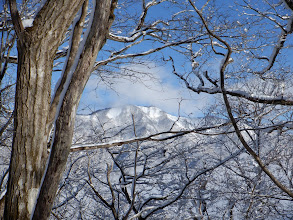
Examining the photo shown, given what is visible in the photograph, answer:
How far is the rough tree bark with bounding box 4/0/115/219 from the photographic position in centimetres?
181

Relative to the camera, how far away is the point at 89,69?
2041 mm

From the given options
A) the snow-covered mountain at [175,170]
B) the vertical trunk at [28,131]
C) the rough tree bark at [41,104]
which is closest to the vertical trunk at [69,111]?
the rough tree bark at [41,104]

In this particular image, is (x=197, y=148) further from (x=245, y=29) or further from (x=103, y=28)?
(x=103, y=28)

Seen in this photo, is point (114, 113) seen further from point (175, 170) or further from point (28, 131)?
point (28, 131)

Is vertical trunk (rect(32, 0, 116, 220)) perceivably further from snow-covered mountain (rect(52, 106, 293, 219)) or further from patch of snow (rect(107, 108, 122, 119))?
patch of snow (rect(107, 108, 122, 119))

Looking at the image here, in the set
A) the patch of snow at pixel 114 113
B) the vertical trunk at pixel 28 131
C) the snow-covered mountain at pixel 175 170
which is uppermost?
the patch of snow at pixel 114 113

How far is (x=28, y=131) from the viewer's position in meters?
1.90

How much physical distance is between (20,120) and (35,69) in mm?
444

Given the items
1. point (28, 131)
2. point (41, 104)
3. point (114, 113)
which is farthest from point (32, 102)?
point (114, 113)

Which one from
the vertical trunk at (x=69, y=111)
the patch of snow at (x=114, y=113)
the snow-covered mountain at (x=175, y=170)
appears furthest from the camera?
the patch of snow at (x=114, y=113)

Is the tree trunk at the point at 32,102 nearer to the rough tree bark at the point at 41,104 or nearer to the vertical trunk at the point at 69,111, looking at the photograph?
the rough tree bark at the point at 41,104

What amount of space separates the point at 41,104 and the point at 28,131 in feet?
0.82

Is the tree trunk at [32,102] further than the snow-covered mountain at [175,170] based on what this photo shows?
No

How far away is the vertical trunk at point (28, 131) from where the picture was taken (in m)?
1.82
